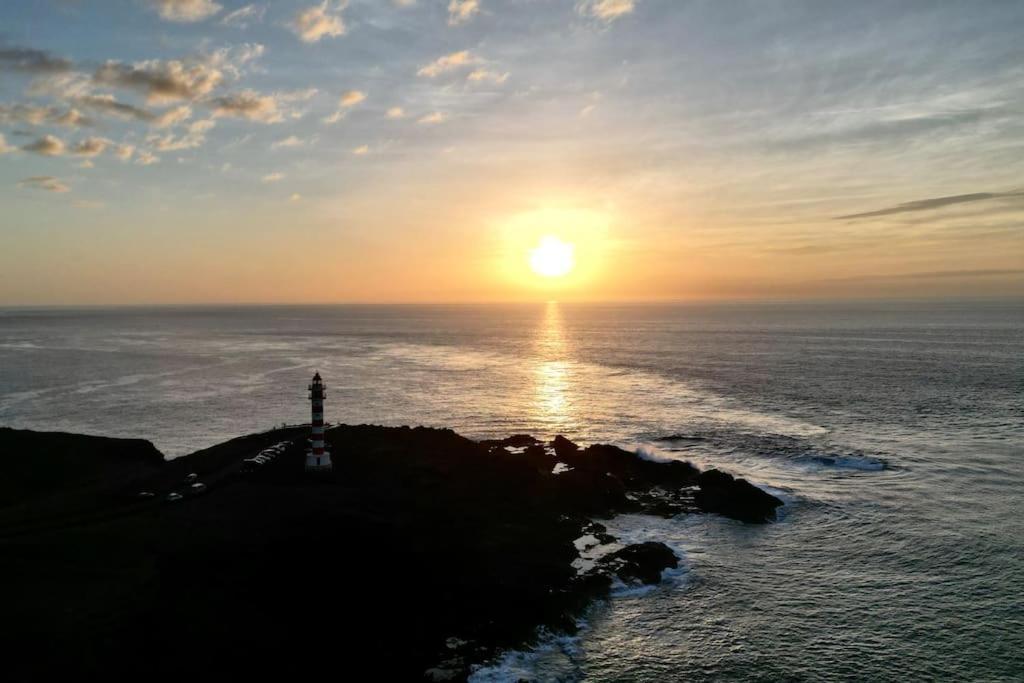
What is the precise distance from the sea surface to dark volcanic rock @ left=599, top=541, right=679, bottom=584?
2.20 ft

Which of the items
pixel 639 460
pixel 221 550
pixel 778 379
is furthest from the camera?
pixel 778 379

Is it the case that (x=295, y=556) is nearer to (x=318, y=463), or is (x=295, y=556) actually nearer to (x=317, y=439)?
(x=318, y=463)

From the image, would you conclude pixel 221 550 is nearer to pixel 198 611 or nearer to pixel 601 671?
pixel 198 611

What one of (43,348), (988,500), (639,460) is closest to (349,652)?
(639,460)

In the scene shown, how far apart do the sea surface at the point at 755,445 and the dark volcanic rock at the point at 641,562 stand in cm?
67

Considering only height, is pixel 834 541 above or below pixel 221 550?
below

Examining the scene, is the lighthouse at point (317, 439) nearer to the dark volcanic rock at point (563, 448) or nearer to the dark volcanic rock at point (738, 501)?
the dark volcanic rock at point (563, 448)

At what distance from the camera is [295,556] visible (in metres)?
22.8

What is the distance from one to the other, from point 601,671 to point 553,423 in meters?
43.7

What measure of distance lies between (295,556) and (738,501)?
23.7m

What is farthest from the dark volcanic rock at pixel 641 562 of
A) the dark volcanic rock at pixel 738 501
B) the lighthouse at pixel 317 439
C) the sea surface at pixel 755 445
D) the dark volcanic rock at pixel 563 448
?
the dark volcanic rock at pixel 563 448

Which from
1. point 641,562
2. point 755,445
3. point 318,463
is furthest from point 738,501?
point 318,463

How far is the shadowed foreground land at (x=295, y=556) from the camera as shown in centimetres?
1752

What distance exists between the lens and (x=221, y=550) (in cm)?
2273
